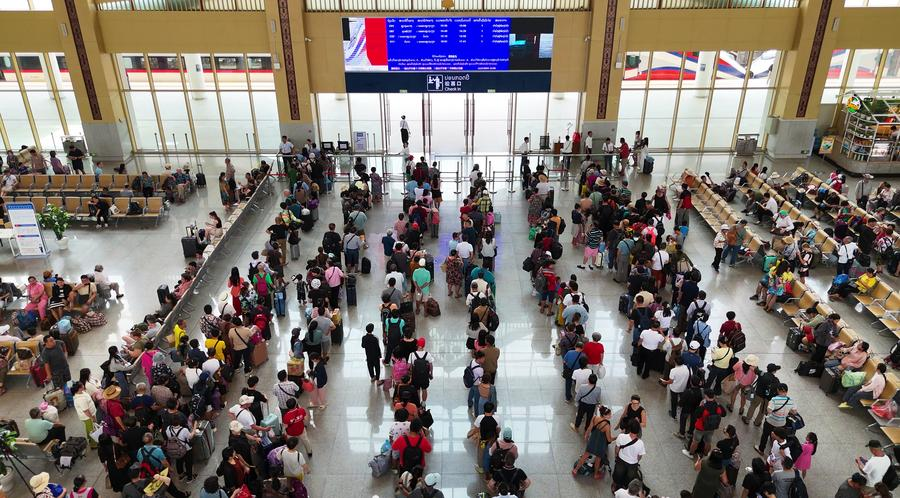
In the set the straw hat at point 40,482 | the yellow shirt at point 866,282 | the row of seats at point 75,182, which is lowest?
the straw hat at point 40,482

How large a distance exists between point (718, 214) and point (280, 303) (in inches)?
460

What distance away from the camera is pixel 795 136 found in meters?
23.3

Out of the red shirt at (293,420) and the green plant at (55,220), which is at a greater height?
the green plant at (55,220)

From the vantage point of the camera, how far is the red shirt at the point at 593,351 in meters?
10.7

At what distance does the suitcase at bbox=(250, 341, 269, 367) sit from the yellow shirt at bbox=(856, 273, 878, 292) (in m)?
12.2

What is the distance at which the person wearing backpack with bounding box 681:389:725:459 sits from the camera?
9.39m

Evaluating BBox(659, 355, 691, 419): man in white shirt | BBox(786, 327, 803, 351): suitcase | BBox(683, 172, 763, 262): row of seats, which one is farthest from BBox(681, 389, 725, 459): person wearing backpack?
BBox(683, 172, 763, 262): row of seats

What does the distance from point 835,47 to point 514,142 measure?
11.1 m

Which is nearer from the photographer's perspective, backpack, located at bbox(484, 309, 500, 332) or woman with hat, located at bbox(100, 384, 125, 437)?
woman with hat, located at bbox(100, 384, 125, 437)

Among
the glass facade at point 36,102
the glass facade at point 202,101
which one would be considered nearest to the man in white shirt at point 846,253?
the glass facade at point 202,101

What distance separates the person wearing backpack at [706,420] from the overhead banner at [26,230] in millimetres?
15522

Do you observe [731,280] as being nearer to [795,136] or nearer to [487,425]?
[487,425]

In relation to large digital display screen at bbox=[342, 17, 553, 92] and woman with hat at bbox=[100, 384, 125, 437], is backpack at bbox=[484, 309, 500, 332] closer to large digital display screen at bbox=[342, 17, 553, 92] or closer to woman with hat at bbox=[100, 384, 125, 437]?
woman with hat at bbox=[100, 384, 125, 437]

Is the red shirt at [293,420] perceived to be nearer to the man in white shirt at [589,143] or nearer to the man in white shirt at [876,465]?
the man in white shirt at [876,465]
